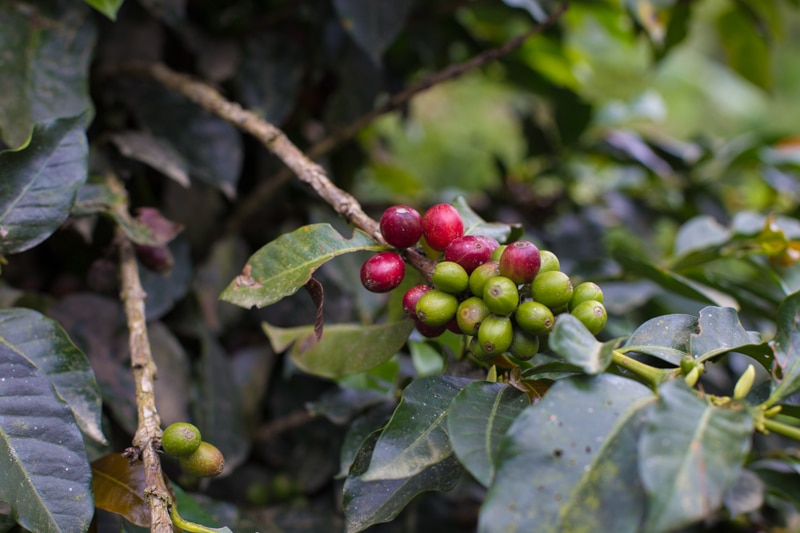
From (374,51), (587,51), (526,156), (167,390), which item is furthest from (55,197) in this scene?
(587,51)

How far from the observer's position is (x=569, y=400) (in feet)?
1.73

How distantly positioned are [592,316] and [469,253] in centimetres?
13

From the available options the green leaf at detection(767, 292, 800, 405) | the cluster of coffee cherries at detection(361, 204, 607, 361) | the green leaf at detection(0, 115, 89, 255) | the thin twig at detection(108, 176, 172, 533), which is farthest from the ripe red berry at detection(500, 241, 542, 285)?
the green leaf at detection(0, 115, 89, 255)

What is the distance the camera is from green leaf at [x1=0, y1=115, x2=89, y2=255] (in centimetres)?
72

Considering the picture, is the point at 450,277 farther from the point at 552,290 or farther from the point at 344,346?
the point at 344,346

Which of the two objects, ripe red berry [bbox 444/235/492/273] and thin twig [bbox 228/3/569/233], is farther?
thin twig [bbox 228/3/569/233]

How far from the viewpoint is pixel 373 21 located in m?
1.08

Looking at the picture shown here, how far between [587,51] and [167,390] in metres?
1.59

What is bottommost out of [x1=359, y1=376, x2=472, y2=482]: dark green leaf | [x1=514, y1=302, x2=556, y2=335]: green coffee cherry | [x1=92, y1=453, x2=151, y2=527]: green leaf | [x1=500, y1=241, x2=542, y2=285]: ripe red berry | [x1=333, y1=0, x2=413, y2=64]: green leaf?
[x1=92, y1=453, x2=151, y2=527]: green leaf

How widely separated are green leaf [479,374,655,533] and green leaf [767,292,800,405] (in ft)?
0.43

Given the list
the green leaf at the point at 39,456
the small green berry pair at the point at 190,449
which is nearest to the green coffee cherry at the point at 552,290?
the small green berry pair at the point at 190,449

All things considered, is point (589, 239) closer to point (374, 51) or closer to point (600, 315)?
point (374, 51)

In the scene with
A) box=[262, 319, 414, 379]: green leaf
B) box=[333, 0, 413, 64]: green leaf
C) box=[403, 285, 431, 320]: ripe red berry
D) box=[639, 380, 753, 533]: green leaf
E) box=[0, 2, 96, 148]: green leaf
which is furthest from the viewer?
box=[333, 0, 413, 64]: green leaf

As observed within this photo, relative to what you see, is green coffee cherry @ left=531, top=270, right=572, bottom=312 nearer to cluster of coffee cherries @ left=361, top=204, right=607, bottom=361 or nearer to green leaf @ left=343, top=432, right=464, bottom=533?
cluster of coffee cherries @ left=361, top=204, right=607, bottom=361
